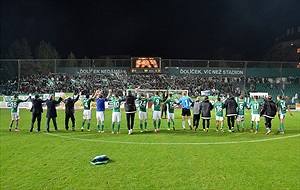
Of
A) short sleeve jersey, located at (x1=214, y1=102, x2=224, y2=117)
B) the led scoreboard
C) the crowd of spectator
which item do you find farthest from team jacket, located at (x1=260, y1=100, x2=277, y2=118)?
the crowd of spectator

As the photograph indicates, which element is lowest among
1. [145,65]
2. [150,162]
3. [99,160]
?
[150,162]

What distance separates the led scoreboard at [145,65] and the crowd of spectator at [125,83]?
3.58m

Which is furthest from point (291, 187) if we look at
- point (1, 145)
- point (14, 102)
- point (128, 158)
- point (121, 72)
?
point (121, 72)

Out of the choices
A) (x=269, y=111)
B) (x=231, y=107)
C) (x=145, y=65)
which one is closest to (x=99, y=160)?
(x=231, y=107)

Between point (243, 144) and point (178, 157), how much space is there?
4189 mm

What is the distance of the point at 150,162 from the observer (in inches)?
364

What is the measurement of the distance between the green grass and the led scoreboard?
814 inches

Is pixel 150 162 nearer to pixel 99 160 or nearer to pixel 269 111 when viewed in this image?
pixel 99 160

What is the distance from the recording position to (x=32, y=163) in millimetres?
9039

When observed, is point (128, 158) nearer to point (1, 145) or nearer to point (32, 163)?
point (32, 163)

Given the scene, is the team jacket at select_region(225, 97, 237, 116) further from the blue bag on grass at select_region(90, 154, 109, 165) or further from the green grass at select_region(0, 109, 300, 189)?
the blue bag on grass at select_region(90, 154, 109, 165)

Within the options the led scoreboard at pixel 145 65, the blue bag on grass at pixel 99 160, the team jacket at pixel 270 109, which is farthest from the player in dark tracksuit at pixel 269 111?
the led scoreboard at pixel 145 65

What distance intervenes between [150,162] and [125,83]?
2982cm

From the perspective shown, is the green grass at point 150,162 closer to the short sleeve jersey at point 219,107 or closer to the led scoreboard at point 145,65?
the short sleeve jersey at point 219,107
